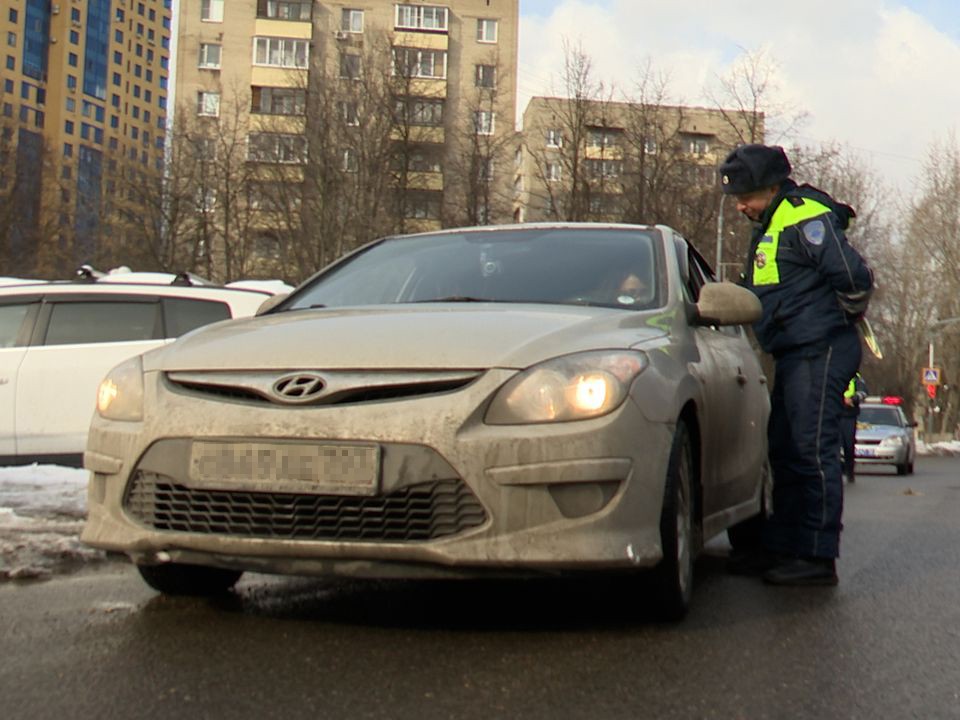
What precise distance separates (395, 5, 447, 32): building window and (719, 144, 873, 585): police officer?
59.9 meters

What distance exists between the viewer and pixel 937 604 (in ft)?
16.4

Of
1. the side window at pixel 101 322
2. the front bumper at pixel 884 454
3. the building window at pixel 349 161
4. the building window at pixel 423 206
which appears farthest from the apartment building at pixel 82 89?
the side window at pixel 101 322

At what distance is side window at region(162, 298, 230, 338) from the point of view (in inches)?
375

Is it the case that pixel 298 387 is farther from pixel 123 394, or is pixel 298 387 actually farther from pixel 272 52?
pixel 272 52

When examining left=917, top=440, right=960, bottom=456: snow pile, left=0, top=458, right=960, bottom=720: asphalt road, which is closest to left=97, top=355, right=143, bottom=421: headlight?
left=0, top=458, right=960, bottom=720: asphalt road

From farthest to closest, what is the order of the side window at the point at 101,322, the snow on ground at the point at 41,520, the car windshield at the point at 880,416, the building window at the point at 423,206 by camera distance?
the building window at the point at 423,206, the car windshield at the point at 880,416, the side window at the point at 101,322, the snow on ground at the point at 41,520

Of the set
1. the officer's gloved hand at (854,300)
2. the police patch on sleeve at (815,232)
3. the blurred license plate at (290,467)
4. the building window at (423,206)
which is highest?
the building window at (423,206)

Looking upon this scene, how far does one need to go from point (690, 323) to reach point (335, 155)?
1529 inches

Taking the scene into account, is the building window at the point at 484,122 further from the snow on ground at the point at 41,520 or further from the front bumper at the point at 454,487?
the front bumper at the point at 454,487

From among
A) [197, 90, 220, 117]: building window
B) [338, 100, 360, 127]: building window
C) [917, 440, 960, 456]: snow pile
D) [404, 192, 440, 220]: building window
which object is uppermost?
[197, 90, 220, 117]: building window

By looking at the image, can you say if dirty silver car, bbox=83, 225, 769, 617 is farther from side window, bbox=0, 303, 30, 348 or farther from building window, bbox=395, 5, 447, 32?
building window, bbox=395, 5, 447, 32

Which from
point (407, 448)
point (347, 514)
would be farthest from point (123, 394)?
point (407, 448)

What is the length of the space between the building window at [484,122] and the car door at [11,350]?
3519cm

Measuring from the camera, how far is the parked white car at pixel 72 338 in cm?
923
